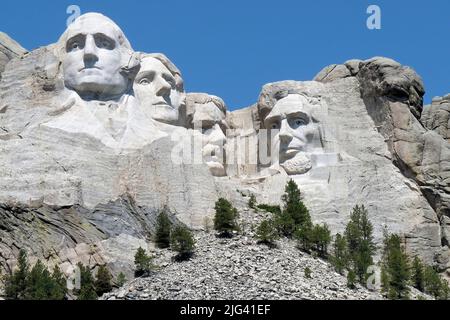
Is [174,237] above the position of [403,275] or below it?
above

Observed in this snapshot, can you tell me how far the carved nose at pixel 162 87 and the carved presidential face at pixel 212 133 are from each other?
125 cm

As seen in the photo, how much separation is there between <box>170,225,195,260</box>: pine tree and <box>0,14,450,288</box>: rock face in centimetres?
73

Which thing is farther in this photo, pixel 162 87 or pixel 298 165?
pixel 162 87

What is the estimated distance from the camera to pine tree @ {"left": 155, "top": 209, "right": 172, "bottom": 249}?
4222 centimetres

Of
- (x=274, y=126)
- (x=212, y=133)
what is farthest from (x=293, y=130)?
(x=212, y=133)

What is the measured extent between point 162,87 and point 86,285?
7707 mm

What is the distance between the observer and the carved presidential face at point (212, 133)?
152ft

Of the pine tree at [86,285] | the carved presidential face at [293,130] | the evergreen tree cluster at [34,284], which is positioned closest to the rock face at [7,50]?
the carved presidential face at [293,130]

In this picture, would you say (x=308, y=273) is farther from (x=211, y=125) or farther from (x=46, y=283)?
(x=211, y=125)

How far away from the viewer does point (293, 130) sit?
46750 mm

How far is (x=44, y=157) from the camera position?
4288cm

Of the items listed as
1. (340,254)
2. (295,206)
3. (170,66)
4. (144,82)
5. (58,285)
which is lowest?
(58,285)

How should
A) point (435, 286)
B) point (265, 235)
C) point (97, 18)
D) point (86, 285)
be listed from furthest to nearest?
1. point (97, 18)
2. point (435, 286)
3. point (265, 235)
4. point (86, 285)
